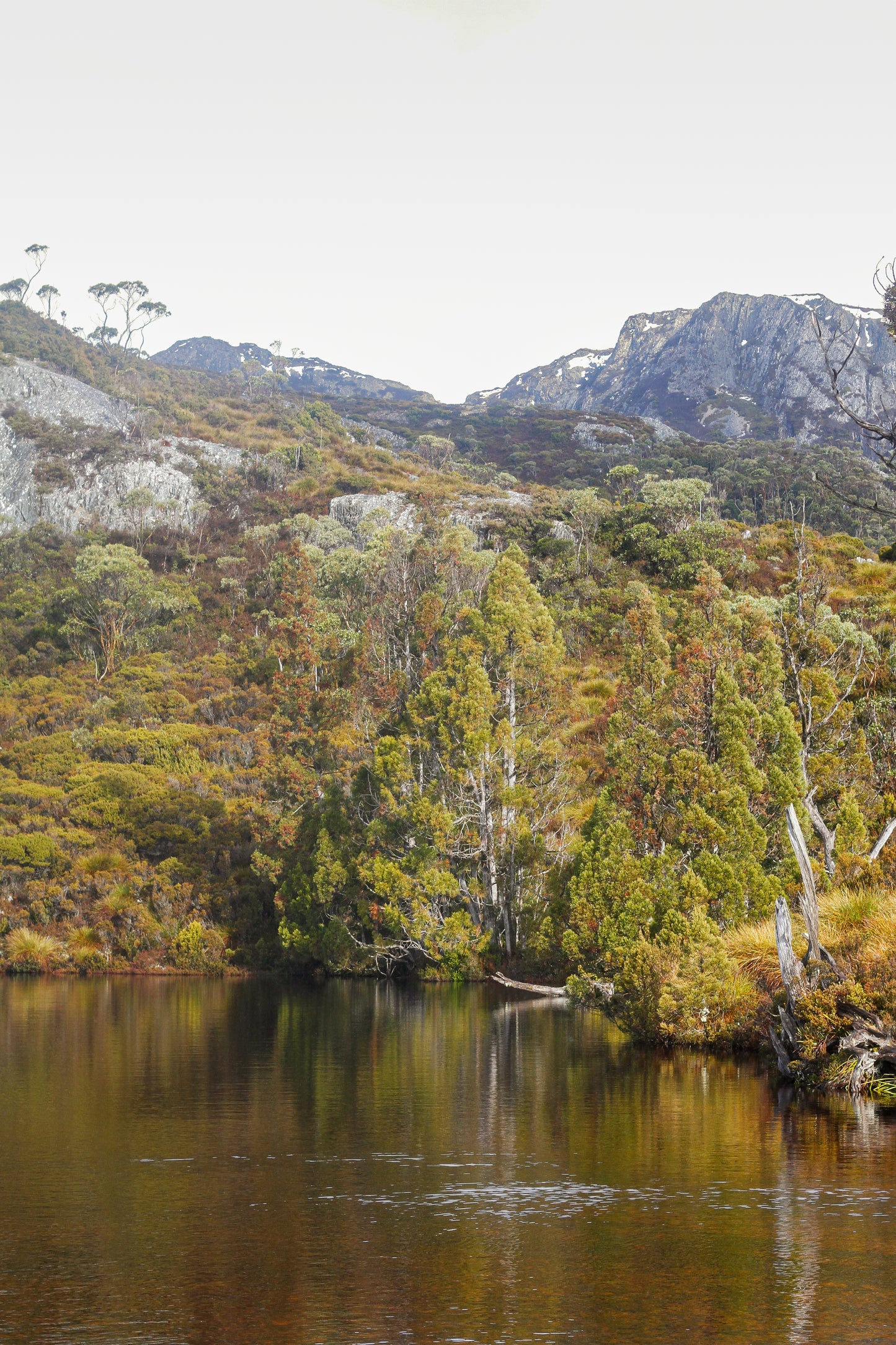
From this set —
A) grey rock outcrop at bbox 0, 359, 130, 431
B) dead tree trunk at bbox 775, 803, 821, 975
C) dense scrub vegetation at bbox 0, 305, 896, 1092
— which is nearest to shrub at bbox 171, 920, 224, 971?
dense scrub vegetation at bbox 0, 305, 896, 1092

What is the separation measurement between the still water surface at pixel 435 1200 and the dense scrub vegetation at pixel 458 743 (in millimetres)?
3573

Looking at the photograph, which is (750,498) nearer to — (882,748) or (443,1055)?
(882,748)

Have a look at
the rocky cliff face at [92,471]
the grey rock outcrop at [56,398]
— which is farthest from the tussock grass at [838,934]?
the grey rock outcrop at [56,398]

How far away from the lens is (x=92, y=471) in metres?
95.4

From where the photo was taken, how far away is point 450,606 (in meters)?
49.0

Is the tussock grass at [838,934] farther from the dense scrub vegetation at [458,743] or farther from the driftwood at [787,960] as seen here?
the driftwood at [787,960]

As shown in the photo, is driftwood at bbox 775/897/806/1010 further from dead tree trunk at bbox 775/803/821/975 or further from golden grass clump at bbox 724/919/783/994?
golden grass clump at bbox 724/919/783/994

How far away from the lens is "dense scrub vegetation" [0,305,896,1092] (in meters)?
25.3

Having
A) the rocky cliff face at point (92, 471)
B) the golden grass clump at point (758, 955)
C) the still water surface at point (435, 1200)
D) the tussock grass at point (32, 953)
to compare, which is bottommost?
the tussock grass at point (32, 953)

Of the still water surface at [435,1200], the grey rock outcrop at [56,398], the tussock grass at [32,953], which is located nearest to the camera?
the still water surface at [435,1200]

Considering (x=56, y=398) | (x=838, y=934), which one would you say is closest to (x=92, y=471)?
(x=56, y=398)

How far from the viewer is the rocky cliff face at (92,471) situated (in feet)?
296

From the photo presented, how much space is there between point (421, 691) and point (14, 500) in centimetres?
6170

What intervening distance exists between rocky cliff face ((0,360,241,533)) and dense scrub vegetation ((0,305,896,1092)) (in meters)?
3.29
